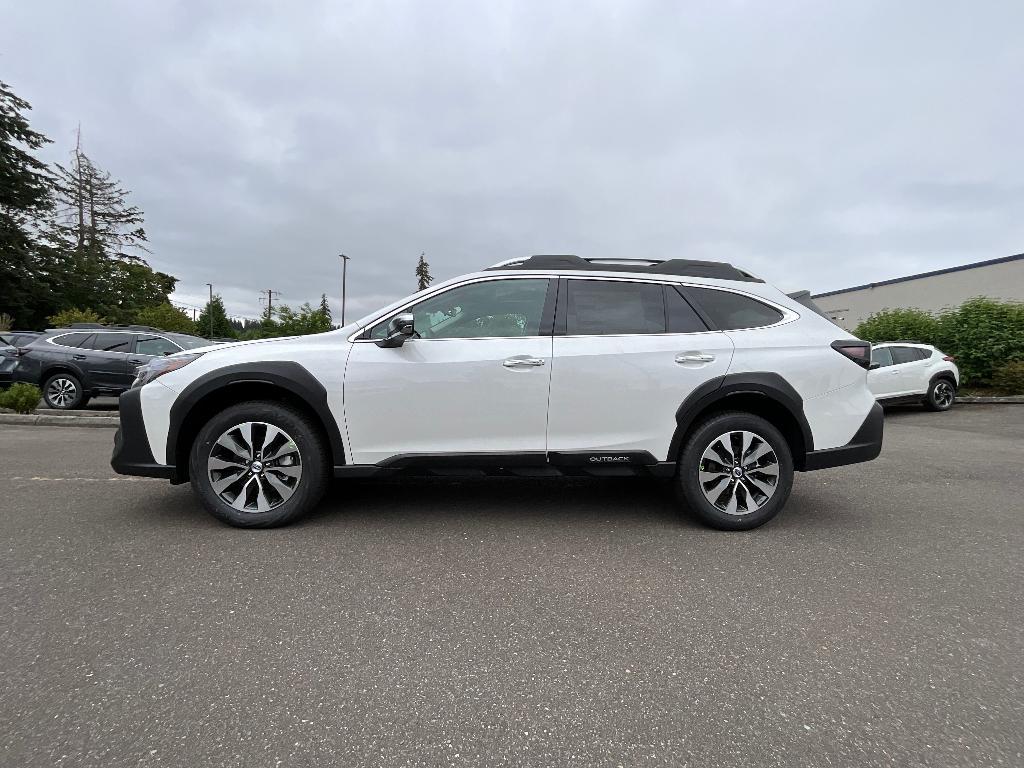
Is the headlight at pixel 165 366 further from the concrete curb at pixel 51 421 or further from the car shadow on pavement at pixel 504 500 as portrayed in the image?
the concrete curb at pixel 51 421

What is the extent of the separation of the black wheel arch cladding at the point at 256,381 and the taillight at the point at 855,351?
3425 millimetres

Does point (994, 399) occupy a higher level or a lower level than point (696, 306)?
lower

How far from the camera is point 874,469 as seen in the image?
551 centimetres

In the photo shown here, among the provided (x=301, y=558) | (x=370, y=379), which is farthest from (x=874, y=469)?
(x=301, y=558)

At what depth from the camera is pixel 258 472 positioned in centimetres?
341

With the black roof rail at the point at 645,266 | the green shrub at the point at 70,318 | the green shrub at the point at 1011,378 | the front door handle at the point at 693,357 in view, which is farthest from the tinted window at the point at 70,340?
the green shrub at the point at 70,318

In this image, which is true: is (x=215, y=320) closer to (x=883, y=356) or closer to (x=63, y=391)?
(x=63, y=391)

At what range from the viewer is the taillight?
3588mm

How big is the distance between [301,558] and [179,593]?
1.95ft

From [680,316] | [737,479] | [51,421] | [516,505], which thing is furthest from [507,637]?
[51,421]

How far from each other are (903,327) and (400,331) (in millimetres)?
16898

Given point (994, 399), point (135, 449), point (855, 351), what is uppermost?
point (855, 351)

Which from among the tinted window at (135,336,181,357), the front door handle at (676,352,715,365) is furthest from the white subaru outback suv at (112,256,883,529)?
the tinted window at (135,336,181,357)

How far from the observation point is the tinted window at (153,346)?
10.3 meters
